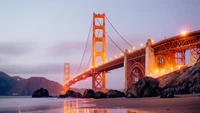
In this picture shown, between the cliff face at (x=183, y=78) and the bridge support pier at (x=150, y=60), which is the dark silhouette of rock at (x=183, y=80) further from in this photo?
the bridge support pier at (x=150, y=60)

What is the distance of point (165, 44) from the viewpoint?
157 ft

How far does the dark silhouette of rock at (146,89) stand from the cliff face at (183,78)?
1.52 metres

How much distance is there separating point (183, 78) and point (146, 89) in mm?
5155

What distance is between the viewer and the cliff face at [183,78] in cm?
3177

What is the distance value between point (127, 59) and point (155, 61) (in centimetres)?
1494

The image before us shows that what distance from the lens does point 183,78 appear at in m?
35.1

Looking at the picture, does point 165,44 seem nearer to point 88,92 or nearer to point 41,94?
point 88,92

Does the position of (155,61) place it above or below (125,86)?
above

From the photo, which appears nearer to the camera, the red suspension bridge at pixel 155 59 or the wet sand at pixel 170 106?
the wet sand at pixel 170 106

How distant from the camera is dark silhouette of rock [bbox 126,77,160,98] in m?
37.1

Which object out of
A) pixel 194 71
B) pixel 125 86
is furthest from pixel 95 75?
pixel 194 71

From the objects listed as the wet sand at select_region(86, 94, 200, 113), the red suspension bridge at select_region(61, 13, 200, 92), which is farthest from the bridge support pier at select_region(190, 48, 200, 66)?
the wet sand at select_region(86, 94, 200, 113)

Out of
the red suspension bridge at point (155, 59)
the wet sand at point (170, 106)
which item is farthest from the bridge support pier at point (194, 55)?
the wet sand at point (170, 106)

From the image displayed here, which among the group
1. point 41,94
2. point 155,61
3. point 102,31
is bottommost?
point 41,94
